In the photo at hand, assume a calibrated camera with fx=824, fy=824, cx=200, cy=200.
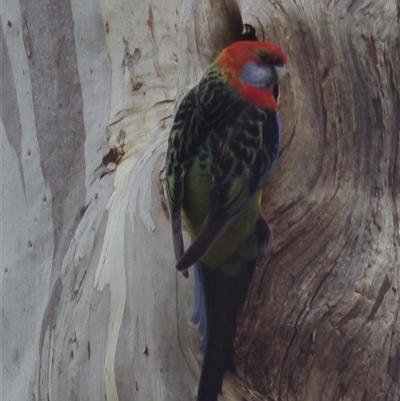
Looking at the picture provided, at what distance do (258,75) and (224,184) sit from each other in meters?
0.38

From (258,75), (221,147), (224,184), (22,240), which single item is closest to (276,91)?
(258,75)

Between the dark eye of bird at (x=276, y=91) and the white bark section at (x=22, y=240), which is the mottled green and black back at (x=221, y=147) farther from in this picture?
the white bark section at (x=22, y=240)

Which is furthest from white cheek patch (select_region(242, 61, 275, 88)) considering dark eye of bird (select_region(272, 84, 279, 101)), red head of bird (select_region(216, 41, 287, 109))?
dark eye of bird (select_region(272, 84, 279, 101))

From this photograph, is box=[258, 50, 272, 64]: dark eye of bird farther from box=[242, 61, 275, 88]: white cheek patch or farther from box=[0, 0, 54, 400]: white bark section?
box=[0, 0, 54, 400]: white bark section

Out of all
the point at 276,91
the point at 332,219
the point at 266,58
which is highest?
the point at 266,58

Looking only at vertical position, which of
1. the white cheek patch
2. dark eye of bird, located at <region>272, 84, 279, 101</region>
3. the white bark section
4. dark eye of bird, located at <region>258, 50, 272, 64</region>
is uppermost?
dark eye of bird, located at <region>258, 50, 272, 64</region>

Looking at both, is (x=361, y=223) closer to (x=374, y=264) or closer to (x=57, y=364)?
(x=374, y=264)

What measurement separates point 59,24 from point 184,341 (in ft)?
4.36

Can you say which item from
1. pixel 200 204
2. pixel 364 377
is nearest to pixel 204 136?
pixel 200 204

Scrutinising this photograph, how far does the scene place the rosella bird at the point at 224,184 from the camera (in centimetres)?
226

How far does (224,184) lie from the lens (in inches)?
88.4

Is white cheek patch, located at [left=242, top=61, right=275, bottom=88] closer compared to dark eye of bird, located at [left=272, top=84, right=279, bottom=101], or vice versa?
white cheek patch, located at [left=242, top=61, right=275, bottom=88]

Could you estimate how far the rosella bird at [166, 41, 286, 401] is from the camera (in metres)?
2.26

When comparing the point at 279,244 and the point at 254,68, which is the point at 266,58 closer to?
the point at 254,68
